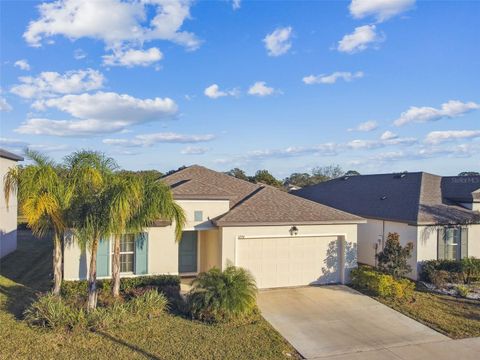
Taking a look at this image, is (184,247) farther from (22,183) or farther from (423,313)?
(423,313)

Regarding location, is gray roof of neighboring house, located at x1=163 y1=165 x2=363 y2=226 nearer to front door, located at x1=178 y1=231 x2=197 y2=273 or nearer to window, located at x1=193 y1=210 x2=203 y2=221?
window, located at x1=193 y1=210 x2=203 y2=221

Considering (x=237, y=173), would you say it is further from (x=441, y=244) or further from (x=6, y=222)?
(x=441, y=244)

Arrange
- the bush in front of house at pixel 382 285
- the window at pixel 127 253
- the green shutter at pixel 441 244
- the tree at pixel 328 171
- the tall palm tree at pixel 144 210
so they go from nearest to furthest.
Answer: the tall palm tree at pixel 144 210 → the bush in front of house at pixel 382 285 → the window at pixel 127 253 → the green shutter at pixel 441 244 → the tree at pixel 328 171

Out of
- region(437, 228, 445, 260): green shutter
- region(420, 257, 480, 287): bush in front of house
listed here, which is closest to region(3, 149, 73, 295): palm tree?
region(420, 257, 480, 287): bush in front of house

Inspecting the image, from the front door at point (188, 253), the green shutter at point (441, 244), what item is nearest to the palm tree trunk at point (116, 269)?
the front door at point (188, 253)

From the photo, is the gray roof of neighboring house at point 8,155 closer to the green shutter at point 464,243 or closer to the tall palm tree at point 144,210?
the tall palm tree at point 144,210

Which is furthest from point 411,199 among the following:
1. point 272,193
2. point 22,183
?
point 22,183

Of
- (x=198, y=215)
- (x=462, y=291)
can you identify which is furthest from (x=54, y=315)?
(x=462, y=291)
